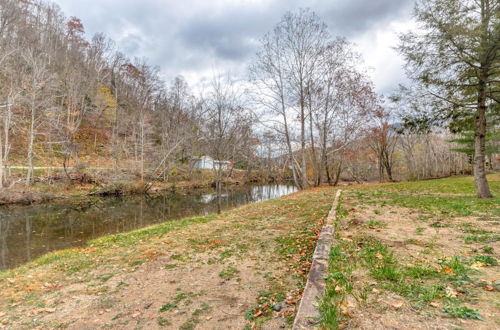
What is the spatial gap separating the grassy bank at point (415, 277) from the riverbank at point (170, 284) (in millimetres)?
692

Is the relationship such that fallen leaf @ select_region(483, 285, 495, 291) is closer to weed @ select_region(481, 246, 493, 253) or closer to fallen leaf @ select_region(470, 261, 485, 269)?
fallen leaf @ select_region(470, 261, 485, 269)

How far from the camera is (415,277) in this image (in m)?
2.94

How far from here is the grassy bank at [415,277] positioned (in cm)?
218

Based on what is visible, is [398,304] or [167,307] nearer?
[398,304]

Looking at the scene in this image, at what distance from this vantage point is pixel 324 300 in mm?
2520

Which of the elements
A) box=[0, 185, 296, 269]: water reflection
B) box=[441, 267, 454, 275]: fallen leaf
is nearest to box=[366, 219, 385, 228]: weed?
box=[441, 267, 454, 275]: fallen leaf

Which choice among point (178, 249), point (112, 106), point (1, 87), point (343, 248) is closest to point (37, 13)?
point (112, 106)

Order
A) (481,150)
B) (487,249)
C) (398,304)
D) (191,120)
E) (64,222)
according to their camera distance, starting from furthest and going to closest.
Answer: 1. (191,120)
2. (64,222)
3. (481,150)
4. (487,249)
5. (398,304)

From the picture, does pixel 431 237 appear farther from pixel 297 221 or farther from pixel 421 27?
pixel 421 27

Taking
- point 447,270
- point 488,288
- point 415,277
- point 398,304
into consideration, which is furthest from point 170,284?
point 488,288

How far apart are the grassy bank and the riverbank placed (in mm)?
692

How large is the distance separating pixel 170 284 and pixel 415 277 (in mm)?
3580

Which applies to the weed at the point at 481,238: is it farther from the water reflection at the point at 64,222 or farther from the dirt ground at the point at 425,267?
the water reflection at the point at 64,222

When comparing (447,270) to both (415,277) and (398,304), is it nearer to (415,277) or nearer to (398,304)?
(415,277)
